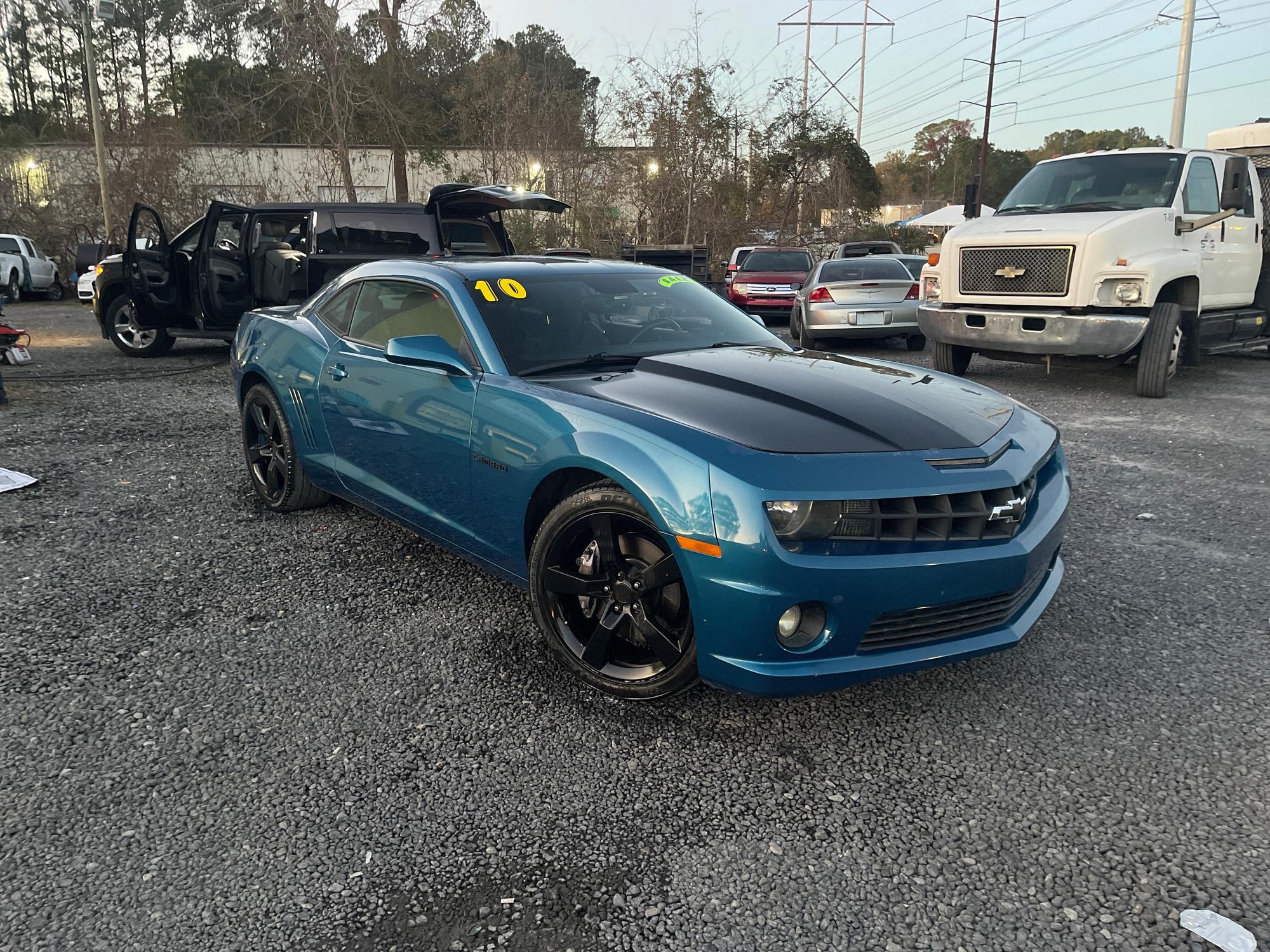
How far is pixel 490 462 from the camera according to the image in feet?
10.9

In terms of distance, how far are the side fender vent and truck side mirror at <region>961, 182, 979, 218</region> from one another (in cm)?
894

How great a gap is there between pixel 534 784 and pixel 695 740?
53cm

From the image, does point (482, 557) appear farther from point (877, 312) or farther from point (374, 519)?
point (877, 312)

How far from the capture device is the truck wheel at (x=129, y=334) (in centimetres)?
1227

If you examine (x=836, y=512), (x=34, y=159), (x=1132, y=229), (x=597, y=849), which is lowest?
(x=597, y=849)

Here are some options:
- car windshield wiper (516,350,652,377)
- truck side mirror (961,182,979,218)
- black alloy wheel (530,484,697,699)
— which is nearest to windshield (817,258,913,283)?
truck side mirror (961,182,979,218)

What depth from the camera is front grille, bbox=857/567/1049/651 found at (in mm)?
2620

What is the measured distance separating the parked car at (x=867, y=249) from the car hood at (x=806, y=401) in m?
14.2

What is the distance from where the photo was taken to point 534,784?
8.44 feet

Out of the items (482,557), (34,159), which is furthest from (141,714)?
(34,159)

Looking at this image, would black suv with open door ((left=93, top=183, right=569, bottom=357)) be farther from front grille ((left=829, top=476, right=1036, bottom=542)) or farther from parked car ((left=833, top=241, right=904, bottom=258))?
parked car ((left=833, top=241, right=904, bottom=258))

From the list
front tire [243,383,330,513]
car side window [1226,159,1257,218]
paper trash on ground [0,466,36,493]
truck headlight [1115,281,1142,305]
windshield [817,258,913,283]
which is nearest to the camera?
front tire [243,383,330,513]

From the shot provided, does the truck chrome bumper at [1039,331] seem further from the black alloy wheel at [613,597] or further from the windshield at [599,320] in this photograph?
the black alloy wheel at [613,597]

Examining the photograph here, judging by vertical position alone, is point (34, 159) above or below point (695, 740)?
above
